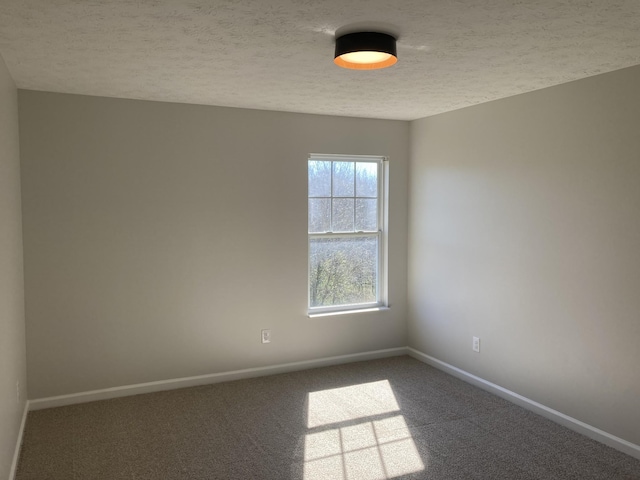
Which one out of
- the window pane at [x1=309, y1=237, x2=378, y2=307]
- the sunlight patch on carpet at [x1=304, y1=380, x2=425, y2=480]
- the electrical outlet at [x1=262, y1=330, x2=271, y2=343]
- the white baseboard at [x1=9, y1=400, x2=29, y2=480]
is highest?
the window pane at [x1=309, y1=237, x2=378, y2=307]

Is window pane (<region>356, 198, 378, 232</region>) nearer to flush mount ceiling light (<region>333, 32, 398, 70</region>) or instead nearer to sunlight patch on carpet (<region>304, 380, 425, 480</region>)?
sunlight patch on carpet (<region>304, 380, 425, 480</region>)

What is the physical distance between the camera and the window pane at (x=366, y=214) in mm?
4922

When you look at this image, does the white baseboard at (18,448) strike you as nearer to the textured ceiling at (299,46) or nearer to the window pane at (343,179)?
the textured ceiling at (299,46)

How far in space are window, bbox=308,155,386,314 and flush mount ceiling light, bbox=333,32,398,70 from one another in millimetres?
2125

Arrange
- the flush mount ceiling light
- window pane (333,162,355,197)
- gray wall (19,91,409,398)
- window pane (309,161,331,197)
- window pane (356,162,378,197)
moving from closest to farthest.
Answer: the flush mount ceiling light
gray wall (19,91,409,398)
window pane (309,161,331,197)
window pane (333,162,355,197)
window pane (356,162,378,197)

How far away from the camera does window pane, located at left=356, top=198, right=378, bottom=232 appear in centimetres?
492

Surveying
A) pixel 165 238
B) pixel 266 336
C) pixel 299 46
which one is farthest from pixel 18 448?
pixel 299 46

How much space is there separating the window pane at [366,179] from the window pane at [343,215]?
0.15 meters

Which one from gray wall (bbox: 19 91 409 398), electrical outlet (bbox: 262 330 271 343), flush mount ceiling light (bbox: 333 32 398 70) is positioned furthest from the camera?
electrical outlet (bbox: 262 330 271 343)

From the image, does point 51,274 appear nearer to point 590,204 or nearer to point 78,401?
point 78,401

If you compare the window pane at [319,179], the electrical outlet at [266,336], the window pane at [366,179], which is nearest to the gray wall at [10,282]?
the electrical outlet at [266,336]

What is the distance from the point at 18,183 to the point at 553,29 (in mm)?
3380

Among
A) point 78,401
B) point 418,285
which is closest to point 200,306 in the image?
point 78,401

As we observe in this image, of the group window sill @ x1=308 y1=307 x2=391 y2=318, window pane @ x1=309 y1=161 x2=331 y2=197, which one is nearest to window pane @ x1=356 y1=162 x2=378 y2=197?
window pane @ x1=309 y1=161 x2=331 y2=197
